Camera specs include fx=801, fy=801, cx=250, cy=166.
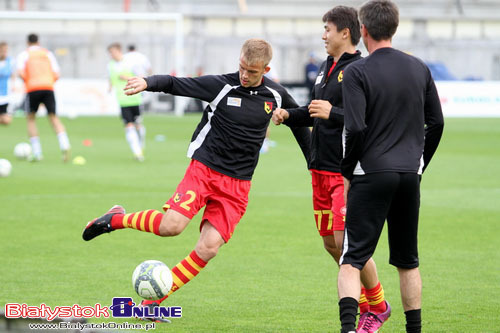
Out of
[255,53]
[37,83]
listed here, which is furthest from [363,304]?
[37,83]

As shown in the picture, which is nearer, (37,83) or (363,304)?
(363,304)

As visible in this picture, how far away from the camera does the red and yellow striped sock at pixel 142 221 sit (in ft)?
19.5

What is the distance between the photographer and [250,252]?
834 cm

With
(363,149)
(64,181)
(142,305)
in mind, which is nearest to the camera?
(363,149)

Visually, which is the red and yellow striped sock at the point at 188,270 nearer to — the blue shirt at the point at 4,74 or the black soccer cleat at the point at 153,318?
the black soccer cleat at the point at 153,318

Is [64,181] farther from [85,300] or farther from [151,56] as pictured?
[151,56]

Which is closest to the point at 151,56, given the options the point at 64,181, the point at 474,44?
the point at 474,44

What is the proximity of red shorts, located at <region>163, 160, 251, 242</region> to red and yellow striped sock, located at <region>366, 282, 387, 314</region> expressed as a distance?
1121 mm

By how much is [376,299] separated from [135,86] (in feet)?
7.53

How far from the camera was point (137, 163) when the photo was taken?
16.8 m

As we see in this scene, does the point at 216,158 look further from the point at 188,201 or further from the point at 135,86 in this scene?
the point at 135,86

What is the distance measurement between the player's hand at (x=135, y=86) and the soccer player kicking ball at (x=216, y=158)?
0.01 m

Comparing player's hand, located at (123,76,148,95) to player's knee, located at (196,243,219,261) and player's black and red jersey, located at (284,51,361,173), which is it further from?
player's knee, located at (196,243,219,261)

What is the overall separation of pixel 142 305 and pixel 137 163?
11.0m
